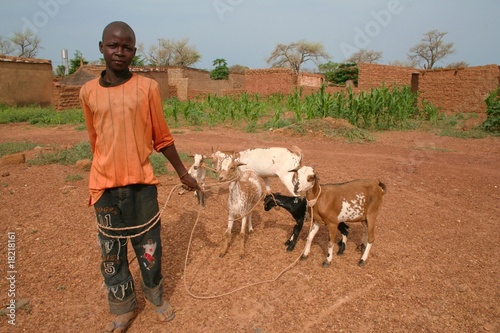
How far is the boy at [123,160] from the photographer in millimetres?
2373

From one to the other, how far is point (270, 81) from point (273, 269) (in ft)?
68.0

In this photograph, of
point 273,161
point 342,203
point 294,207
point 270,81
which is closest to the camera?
point 342,203

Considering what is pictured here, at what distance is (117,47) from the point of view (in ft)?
7.66

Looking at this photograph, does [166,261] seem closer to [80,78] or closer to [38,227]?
[38,227]

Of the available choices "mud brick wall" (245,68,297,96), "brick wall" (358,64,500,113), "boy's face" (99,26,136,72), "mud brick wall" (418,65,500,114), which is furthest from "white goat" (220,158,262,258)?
"mud brick wall" (245,68,297,96)

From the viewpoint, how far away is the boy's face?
2309 millimetres

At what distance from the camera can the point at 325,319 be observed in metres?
2.98

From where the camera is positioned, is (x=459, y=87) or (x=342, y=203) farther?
(x=459, y=87)

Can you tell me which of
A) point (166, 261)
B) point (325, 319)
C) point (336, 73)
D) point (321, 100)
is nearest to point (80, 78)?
point (321, 100)

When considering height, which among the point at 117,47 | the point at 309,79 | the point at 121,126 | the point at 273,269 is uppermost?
the point at 309,79

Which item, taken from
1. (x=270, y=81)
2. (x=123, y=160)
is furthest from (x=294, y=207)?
(x=270, y=81)

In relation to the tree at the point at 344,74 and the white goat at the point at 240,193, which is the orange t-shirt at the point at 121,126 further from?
the tree at the point at 344,74

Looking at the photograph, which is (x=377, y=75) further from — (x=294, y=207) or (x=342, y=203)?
(x=342, y=203)

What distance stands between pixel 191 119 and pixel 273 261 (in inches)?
494
